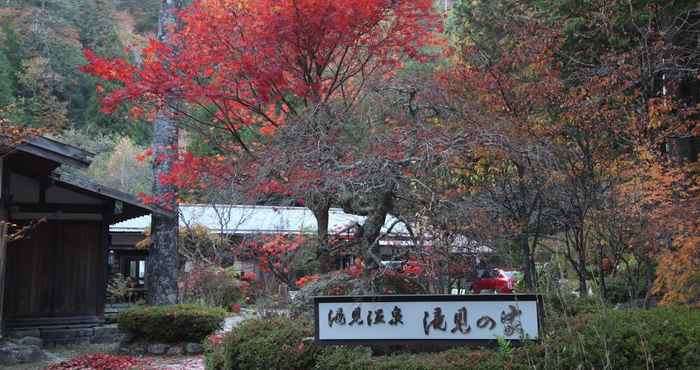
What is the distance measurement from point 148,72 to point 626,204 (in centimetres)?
750

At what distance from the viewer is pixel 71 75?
38219 millimetres

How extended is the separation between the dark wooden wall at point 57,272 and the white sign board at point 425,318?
8.87m

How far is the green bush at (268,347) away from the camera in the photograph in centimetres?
655

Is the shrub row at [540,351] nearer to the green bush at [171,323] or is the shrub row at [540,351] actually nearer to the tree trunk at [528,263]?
Result: the tree trunk at [528,263]

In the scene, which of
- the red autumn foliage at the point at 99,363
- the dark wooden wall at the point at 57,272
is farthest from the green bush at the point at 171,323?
the dark wooden wall at the point at 57,272

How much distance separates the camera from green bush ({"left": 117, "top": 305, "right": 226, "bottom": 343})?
39.5ft

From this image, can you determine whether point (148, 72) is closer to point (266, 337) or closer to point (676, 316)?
point (266, 337)

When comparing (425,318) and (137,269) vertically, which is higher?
(137,269)

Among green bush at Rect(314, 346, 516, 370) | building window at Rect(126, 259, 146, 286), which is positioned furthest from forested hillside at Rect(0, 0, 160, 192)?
green bush at Rect(314, 346, 516, 370)

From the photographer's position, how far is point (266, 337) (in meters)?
6.90

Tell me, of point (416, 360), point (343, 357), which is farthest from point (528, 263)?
point (343, 357)

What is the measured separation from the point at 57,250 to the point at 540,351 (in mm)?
10863

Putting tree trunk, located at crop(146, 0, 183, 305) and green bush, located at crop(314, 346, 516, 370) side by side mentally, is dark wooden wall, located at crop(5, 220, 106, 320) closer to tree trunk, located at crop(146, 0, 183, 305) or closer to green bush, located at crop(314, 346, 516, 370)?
tree trunk, located at crop(146, 0, 183, 305)

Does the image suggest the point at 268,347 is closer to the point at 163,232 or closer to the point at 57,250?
the point at 163,232
